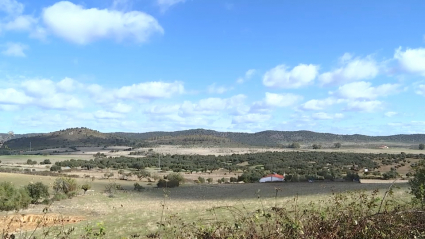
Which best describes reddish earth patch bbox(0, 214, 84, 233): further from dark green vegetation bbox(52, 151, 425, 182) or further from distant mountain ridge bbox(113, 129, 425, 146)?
distant mountain ridge bbox(113, 129, 425, 146)

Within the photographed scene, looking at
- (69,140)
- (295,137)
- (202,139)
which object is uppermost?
(295,137)

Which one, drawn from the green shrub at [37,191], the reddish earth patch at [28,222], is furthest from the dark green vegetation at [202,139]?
the reddish earth patch at [28,222]

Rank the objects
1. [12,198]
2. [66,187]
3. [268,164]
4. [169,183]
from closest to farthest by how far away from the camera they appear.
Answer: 1. [12,198]
2. [66,187]
3. [169,183]
4. [268,164]

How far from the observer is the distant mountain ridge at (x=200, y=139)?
15562cm

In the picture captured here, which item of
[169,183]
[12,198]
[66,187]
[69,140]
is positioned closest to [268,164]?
[169,183]

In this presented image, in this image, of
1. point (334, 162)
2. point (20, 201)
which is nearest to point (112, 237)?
point (20, 201)

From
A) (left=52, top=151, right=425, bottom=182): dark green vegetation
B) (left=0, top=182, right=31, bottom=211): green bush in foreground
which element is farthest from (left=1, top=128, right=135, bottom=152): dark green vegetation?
(left=0, top=182, right=31, bottom=211): green bush in foreground

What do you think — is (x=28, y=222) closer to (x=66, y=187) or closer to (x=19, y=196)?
(x=19, y=196)

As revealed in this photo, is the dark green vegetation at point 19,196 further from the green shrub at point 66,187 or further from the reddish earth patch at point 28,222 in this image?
the reddish earth patch at point 28,222

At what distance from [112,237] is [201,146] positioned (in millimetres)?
131737

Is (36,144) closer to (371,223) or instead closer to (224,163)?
(224,163)

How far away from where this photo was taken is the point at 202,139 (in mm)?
162750

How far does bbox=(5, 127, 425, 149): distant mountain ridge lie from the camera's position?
156 meters

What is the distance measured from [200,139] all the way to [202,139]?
0.88m
